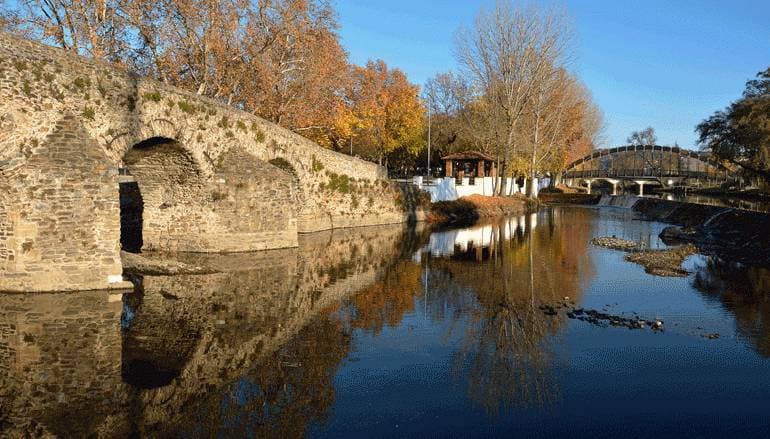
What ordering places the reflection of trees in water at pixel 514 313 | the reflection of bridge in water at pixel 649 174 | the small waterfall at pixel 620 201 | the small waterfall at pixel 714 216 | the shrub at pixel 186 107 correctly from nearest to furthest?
the reflection of trees in water at pixel 514 313 < the shrub at pixel 186 107 < the small waterfall at pixel 714 216 < the small waterfall at pixel 620 201 < the reflection of bridge in water at pixel 649 174

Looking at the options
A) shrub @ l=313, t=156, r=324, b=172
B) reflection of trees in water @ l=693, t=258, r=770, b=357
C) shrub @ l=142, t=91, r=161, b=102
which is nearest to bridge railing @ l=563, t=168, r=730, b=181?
shrub @ l=313, t=156, r=324, b=172

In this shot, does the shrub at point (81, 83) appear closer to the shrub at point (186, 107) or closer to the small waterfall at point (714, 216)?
the shrub at point (186, 107)

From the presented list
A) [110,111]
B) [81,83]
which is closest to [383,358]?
[110,111]

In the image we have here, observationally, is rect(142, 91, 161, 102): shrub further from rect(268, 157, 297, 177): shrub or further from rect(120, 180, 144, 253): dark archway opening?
rect(120, 180, 144, 253): dark archway opening

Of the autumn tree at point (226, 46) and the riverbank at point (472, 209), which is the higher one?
the autumn tree at point (226, 46)

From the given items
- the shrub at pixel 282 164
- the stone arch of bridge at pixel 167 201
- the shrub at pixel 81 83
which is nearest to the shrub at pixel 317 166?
the shrub at pixel 282 164

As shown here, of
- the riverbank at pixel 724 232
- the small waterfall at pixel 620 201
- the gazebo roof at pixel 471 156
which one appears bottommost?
the riverbank at pixel 724 232

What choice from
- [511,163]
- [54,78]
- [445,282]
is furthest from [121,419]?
[511,163]

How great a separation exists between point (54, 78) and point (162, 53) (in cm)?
1721

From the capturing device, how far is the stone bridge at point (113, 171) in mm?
13242

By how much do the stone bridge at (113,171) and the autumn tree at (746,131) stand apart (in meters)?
26.2

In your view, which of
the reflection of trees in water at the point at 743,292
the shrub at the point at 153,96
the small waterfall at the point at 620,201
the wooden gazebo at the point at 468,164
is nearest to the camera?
the reflection of trees in water at the point at 743,292

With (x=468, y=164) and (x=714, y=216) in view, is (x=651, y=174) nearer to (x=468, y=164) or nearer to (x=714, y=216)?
(x=468, y=164)

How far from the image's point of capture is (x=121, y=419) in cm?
751
